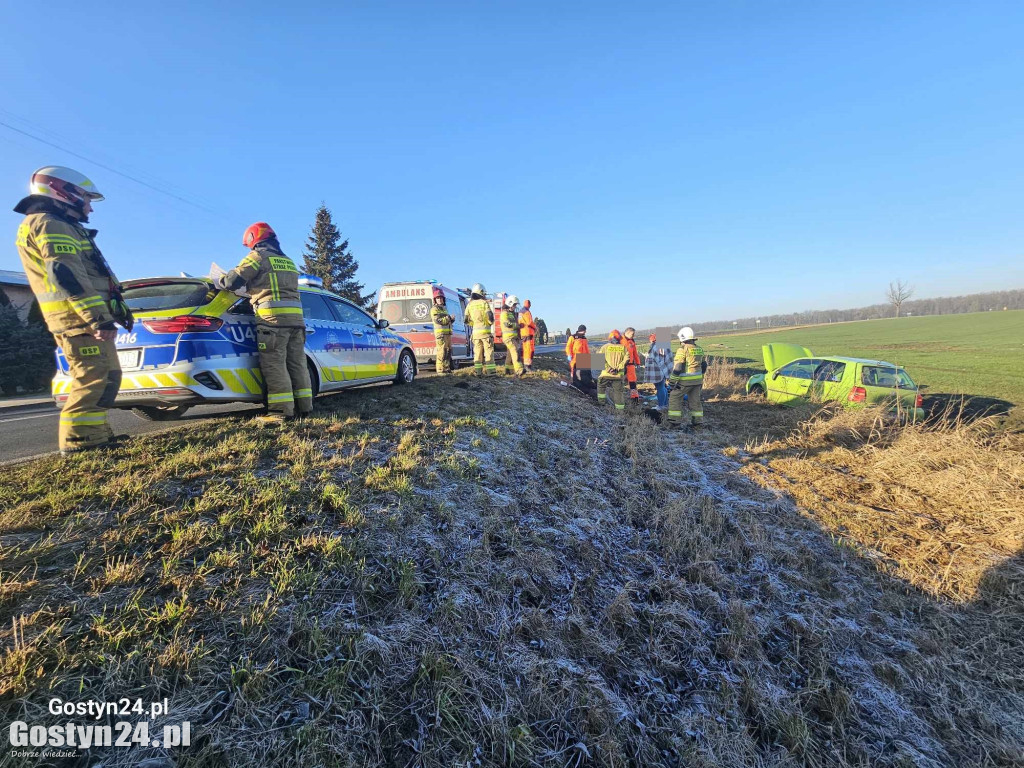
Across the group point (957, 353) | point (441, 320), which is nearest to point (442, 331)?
point (441, 320)

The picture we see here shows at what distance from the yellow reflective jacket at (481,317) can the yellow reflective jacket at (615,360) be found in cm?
293

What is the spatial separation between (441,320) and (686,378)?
18.2 ft

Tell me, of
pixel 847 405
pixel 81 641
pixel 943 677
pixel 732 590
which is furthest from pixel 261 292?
pixel 847 405

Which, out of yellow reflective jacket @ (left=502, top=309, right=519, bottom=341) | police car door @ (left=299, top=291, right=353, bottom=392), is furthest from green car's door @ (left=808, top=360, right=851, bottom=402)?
police car door @ (left=299, top=291, right=353, bottom=392)

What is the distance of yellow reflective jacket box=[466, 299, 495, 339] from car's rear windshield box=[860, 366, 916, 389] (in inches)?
351

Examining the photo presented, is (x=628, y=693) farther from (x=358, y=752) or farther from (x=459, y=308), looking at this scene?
(x=459, y=308)

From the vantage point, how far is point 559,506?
4.16 metres

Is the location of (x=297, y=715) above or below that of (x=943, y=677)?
above

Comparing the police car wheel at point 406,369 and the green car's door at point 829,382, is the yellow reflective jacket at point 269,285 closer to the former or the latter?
the police car wheel at point 406,369

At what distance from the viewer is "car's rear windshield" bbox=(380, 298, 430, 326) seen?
1047cm

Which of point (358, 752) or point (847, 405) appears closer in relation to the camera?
point (358, 752)

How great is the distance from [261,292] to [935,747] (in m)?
6.42

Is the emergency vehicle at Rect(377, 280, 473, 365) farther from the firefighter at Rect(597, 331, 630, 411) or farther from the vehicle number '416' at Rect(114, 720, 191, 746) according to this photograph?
the vehicle number '416' at Rect(114, 720, 191, 746)

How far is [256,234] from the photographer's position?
452 cm
